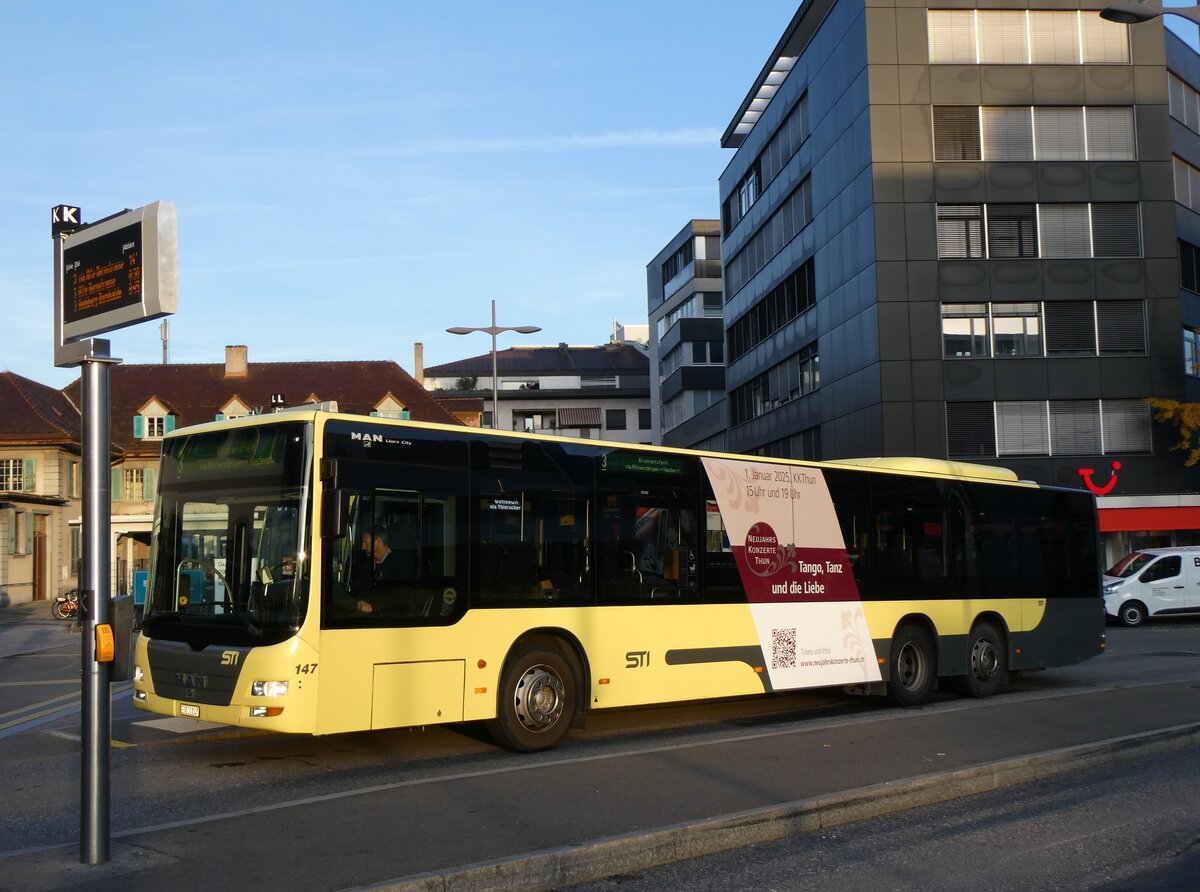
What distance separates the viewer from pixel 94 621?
659 centimetres

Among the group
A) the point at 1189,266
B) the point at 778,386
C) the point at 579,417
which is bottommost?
the point at 778,386

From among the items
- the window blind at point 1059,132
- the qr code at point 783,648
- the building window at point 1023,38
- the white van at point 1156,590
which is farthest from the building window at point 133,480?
the qr code at point 783,648

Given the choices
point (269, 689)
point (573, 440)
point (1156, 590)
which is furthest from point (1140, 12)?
point (1156, 590)

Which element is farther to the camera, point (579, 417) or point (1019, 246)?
point (579, 417)

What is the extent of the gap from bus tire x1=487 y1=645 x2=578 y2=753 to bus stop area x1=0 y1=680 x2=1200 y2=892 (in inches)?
8.4

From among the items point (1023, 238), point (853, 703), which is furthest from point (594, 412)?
point (853, 703)

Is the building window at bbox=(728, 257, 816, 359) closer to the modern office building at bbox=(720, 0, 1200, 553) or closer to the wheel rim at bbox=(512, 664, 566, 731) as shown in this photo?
the modern office building at bbox=(720, 0, 1200, 553)

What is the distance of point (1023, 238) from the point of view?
4109 centimetres

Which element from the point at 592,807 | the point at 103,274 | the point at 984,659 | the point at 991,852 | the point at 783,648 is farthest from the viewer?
the point at 984,659

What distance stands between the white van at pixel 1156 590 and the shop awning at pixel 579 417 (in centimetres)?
5698

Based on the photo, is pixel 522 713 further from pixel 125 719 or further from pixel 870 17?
pixel 870 17

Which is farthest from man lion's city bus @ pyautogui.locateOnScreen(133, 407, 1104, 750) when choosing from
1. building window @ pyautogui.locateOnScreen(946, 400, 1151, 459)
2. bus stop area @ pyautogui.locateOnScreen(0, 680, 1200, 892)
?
building window @ pyautogui.locateOnScreen(946, 400, 1151, 459)

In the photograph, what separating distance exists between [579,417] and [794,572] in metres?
75.8

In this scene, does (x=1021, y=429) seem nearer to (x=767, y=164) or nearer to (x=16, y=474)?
(x=767, y=164)
